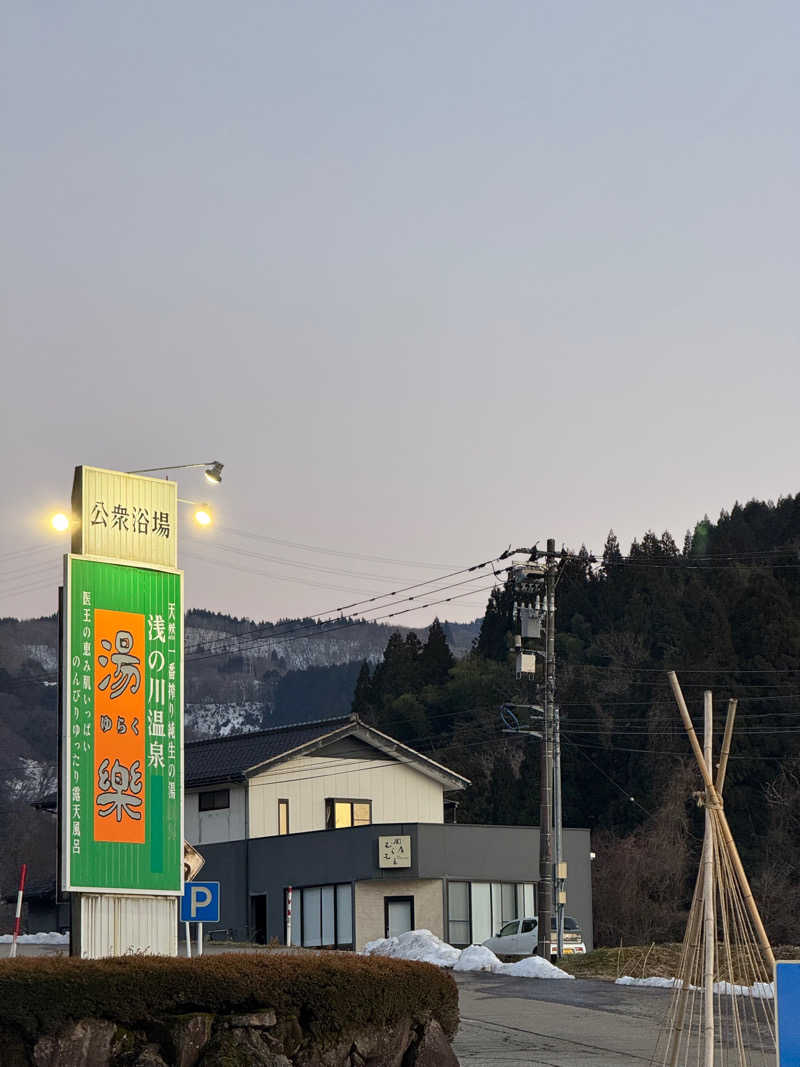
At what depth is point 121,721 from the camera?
57.7 ft

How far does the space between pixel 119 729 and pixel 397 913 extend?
29134 millimetres

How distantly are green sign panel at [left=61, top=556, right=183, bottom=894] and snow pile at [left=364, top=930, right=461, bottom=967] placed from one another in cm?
1638

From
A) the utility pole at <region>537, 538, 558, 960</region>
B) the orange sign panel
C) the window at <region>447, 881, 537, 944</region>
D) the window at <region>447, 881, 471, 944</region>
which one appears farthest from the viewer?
the window at <region>447, 881, 537, 944</region>

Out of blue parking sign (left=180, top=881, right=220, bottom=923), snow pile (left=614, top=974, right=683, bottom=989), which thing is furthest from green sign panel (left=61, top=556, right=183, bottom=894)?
snow pile (left=614, top=974, right=683, bottom=989)

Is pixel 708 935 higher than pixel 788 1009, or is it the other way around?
pixel 788 1009

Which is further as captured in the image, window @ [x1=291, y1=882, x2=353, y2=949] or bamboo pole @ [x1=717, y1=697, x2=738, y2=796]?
window @ [x1=291, y1=882, x2=353, y2=949]

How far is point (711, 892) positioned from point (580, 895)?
34.2 m

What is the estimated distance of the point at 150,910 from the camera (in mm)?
17453

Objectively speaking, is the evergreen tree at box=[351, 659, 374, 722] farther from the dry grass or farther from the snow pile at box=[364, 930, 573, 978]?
the dry grass

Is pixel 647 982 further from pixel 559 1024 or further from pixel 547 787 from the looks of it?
pixel 547 787

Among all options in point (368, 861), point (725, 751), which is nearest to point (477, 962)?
point (368, 861)

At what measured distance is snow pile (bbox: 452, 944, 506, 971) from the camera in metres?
32.3

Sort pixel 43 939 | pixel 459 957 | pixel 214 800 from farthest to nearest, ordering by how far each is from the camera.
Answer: pixel 214 800, pixel 43 939, pixel 459 957

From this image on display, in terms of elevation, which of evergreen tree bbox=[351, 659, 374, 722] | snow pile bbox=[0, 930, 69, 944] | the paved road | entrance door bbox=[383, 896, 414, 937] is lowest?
snow pile bbox=[0, 930, 69, 944]
